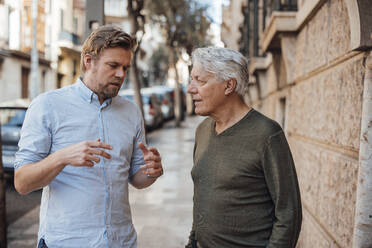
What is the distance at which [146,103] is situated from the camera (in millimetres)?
20344

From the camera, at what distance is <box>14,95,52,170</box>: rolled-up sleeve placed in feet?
6.64

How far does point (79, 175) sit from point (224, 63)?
3.03ft

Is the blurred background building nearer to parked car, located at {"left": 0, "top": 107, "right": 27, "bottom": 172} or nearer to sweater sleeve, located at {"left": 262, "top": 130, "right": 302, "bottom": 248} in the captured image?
sweater sleeve, located at {"left": 262, "top": 130, "right": 302, "bottom": 248}

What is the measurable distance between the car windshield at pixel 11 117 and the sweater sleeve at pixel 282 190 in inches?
281

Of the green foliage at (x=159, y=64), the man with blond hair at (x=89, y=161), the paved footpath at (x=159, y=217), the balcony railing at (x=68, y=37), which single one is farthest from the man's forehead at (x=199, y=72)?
the green foliage at (x=159, y=64)

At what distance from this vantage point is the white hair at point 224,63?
207 cm

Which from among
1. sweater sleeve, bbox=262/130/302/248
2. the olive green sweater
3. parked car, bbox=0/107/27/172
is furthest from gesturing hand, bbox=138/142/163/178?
parked car, bbox=0/107/27/172

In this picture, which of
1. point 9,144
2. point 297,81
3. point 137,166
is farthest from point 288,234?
point 9,144

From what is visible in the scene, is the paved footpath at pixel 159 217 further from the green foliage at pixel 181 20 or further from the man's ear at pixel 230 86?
the green foliage at pixel 181 20

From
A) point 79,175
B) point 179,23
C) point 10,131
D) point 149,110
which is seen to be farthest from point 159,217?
point 179,23

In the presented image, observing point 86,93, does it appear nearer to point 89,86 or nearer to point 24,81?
point 89,86

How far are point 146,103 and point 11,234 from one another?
1539 centimetres

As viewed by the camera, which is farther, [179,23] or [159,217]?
[179,23]

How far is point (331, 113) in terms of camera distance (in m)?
2.87
